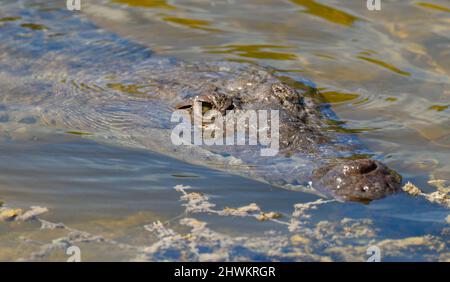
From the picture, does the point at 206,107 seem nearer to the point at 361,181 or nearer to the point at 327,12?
the point at 361,181

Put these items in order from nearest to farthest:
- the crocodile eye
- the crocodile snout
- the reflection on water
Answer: the crocodile snout < the crocodile eye < the reflection on water

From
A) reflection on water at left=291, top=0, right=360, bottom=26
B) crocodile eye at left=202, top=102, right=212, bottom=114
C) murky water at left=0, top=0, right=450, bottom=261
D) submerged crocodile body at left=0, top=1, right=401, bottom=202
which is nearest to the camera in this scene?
murky water at left=0, top=0, right=450, bottom=261

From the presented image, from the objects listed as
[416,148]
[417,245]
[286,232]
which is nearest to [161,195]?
[286,232]

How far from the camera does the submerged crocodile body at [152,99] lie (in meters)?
5.45

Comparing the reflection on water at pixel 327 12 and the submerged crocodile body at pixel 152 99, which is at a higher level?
the reflection on water at pixel 327 12

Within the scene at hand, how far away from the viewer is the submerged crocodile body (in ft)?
17.9

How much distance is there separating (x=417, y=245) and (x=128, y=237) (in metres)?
1.88

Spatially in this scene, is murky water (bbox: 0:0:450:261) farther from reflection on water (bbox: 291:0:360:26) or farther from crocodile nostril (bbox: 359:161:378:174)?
crocodile nostril (bbox: 359:161:378:174)

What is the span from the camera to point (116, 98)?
729 cm

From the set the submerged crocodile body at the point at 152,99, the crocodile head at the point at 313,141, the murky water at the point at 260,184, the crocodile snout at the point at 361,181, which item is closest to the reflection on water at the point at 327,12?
the murky water at the point at 260,184

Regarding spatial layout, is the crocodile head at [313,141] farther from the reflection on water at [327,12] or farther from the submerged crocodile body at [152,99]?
the reflection on water at [327,12]

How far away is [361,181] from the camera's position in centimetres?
498

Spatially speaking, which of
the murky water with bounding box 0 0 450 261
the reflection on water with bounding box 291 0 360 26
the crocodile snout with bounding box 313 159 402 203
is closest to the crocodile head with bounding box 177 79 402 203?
the crocodile snout with bounding box 313 159 402 203
